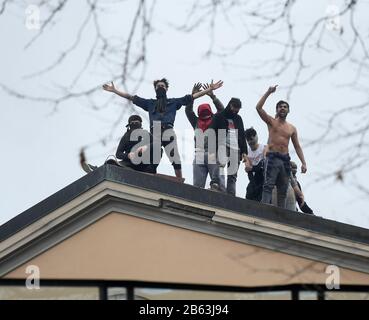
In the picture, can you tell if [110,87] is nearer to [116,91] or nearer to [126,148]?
[116,91]

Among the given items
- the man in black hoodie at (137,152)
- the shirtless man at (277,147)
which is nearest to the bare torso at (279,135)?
the shirtless man at (277,147)

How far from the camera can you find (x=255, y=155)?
17422mm

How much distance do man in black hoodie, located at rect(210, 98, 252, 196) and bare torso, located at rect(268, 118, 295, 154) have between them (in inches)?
15.8

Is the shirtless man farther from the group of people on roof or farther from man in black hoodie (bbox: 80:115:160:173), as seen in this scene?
man in black hoodie (bbox: 80:115:160:173)

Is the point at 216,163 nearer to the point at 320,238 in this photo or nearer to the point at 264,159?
the point at 264,159

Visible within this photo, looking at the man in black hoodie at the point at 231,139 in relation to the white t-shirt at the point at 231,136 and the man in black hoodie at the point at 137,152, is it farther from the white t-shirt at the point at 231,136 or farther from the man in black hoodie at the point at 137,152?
the man in black hoodie at the point at 137,152

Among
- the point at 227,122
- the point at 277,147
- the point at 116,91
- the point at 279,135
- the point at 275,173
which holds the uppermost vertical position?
the point at 227,122

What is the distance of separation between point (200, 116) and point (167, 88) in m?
0.51

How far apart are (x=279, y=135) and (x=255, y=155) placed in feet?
2.30

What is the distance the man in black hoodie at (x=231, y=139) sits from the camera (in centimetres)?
1700

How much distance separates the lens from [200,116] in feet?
57.1

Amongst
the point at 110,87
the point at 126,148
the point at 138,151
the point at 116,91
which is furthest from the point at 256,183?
the point at 116,91

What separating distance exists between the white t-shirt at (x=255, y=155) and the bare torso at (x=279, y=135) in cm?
48
